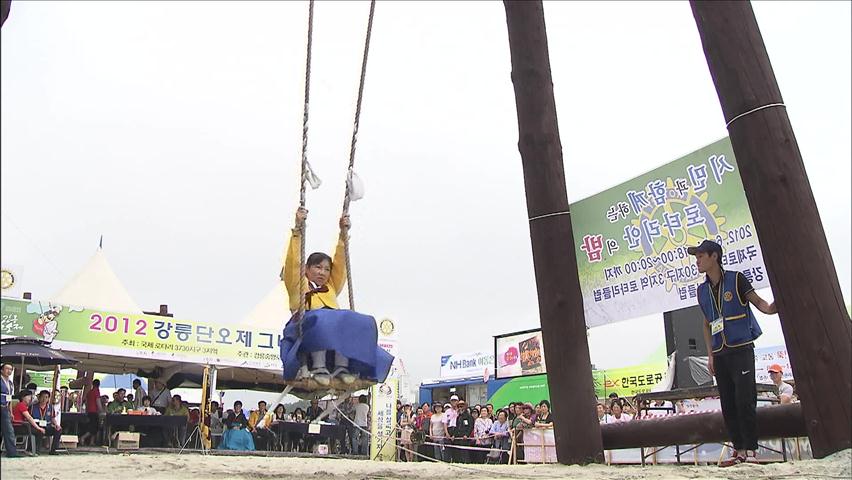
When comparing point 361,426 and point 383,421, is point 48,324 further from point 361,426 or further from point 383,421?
point 383,421

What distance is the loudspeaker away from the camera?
788 centimetres

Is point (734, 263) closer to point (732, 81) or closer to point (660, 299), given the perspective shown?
point (660, 299)

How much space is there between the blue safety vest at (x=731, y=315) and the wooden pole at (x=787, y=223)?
492mm

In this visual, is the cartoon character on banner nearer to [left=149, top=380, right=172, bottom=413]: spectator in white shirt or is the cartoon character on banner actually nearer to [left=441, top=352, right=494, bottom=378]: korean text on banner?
[left=149, top=380, right=172, bottom=413]: spectator in white shirt

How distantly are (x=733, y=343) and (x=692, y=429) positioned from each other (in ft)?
2.82

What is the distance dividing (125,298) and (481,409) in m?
8.28

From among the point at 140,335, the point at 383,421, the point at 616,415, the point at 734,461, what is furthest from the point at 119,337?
the point at 734,461

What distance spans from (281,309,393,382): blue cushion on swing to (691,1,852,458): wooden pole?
1923 mm

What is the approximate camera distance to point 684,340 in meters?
8.00

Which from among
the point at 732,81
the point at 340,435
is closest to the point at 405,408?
the point at 340,435

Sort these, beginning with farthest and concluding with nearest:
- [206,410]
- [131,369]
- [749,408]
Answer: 1. [131,369]
2. [206,410]
3. [749,408]

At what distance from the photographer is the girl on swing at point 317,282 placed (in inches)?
139

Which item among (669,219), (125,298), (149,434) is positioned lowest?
(149,434)

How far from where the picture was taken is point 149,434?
1167cm
